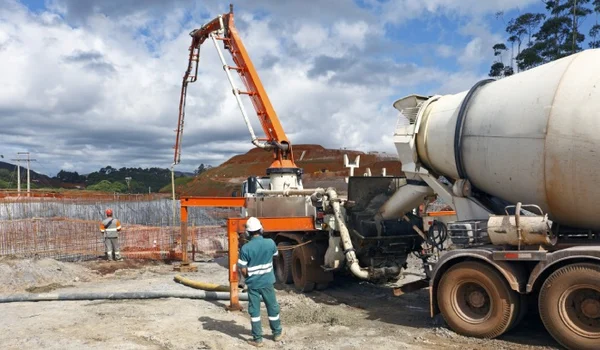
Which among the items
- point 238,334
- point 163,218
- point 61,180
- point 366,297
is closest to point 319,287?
point 366,297

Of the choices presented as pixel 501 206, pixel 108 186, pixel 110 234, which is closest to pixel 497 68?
pixel 110 234

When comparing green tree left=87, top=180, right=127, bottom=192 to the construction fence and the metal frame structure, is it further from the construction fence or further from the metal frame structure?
the metal frame structure

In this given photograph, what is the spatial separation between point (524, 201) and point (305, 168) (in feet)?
112

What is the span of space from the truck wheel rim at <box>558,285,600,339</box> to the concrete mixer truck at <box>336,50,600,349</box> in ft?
0.03

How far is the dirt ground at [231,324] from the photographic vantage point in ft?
21.5

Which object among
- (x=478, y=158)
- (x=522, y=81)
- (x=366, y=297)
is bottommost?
(x=366, y=297)

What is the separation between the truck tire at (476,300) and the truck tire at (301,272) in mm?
3552

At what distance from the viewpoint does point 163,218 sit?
73.5 ft

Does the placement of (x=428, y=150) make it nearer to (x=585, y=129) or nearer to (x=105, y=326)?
(x=585, y=129)

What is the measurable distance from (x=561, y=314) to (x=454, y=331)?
1.41 m

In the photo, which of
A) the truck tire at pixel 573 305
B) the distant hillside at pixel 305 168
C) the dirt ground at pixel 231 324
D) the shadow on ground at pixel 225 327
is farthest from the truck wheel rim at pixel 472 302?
the distant hillside at pixel 305 168

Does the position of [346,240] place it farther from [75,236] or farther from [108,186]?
[108,186]

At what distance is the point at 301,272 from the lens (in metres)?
10.4

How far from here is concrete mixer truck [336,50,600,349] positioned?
5992mm
